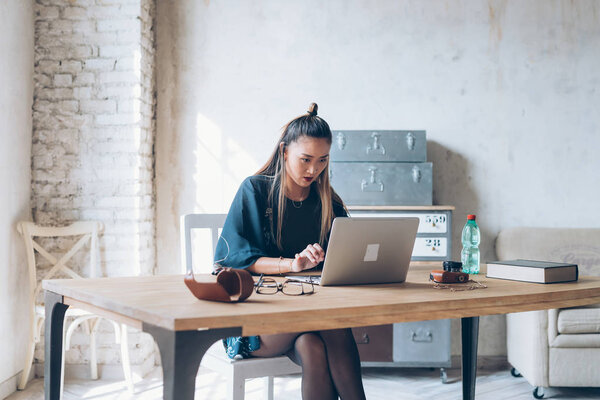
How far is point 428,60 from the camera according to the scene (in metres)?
3.77

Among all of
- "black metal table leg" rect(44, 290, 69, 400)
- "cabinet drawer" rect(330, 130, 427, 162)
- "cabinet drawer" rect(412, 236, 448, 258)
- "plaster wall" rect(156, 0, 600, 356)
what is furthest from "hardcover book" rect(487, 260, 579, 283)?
"plaster wall" rect(156, 0, 600, 356)

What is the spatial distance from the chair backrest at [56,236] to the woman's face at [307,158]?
172 cm

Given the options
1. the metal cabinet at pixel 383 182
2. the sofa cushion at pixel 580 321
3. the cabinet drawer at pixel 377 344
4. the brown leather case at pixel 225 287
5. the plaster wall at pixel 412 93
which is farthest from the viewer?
the plaster wall at pixel 412 93

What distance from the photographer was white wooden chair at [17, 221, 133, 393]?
3049 mm


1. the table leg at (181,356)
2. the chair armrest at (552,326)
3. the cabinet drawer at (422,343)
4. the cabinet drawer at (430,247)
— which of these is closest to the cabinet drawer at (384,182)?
Answer: the cabinet drawer at (430,247)

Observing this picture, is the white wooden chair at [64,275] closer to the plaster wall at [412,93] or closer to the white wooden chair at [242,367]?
the plaster wall at [412,93]

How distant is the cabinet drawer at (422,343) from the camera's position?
130 inches

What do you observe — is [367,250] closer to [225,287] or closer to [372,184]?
[225,287]

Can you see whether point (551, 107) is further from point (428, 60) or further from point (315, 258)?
point (315, 258)

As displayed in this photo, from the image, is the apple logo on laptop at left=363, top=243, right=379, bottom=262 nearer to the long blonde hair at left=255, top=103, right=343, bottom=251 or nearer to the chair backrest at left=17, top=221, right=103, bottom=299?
the long blonde hair at left=255, top=103, right=343, bottom=251

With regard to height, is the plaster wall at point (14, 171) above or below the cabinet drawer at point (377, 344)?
above

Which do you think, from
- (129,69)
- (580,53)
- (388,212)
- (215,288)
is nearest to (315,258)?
(215,288)

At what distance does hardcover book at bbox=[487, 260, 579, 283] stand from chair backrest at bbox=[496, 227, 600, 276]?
5.76 feet

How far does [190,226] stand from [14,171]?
4.99 feet
